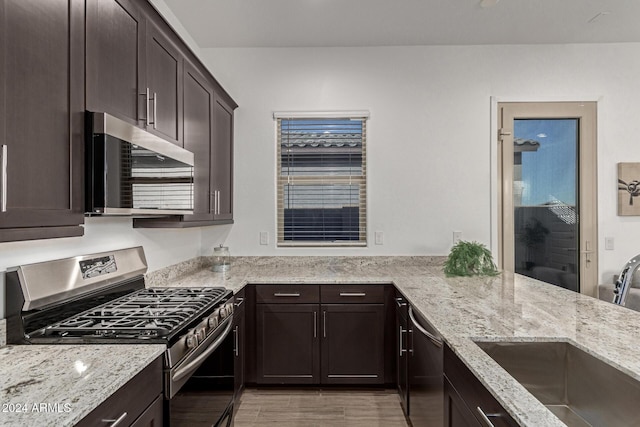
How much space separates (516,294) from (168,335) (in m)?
1.88

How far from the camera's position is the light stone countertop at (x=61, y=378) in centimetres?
93

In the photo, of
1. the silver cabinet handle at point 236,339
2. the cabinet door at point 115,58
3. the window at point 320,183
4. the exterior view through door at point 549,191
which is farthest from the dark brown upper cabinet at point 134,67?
the exterior view through door at point 549,191

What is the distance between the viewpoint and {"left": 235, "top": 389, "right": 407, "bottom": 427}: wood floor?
250 cm

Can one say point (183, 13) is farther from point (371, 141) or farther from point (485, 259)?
point (485, 259)

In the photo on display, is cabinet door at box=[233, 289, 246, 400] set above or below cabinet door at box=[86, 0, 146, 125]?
below

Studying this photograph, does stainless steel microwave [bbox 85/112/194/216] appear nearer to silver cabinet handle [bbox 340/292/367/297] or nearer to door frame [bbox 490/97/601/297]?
silver cabinet handle [bbox 340/292/367/297]

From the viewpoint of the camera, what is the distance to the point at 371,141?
3465 mm

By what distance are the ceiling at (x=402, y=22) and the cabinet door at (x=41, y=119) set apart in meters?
1.69

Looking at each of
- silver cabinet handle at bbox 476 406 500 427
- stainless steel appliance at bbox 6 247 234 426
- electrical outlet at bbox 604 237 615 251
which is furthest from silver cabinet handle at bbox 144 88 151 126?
electrical outlet at bbox 604 237 615 251

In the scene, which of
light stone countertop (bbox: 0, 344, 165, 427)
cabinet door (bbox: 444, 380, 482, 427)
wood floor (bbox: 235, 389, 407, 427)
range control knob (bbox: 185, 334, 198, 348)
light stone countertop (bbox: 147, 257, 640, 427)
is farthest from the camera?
wood floor (bbox: 235, 389, 407, 427)

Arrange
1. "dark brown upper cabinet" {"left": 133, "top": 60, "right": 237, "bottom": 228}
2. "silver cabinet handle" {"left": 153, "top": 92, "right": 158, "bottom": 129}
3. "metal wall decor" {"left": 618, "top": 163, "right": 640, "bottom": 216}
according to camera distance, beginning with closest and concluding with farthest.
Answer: "silver cabinet handle" {"left": 153, "top": 92, "right": 158, "bottom": 129}
"dark brown upper cabinet" {"left": 133, "top": 60, "right": 237, "bottom": 228}
"metal wall decor" {"left": 618, "top": 163, "right": 640, "bottom": 216}

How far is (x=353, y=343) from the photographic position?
2895 mm

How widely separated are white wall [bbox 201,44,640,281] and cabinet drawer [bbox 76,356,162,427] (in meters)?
2.15

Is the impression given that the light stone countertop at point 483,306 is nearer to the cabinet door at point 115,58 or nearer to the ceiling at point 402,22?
Result: the cabinet door at point 115,58
